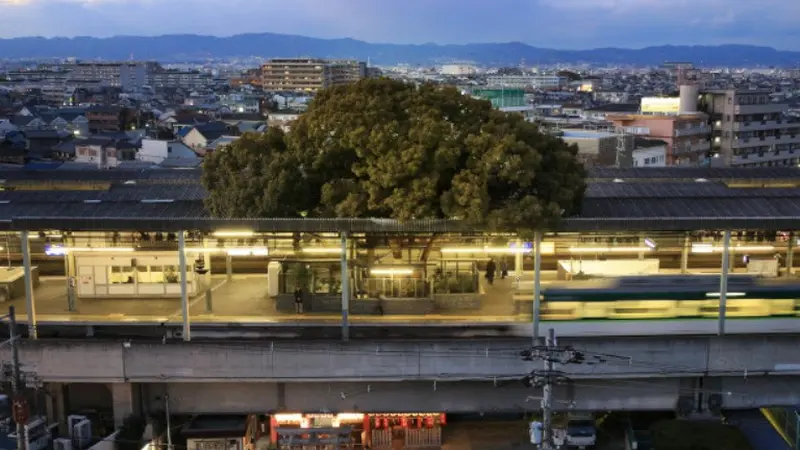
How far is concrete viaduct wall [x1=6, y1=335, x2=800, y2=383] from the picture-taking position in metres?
14.5

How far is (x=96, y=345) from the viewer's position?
14.5 m

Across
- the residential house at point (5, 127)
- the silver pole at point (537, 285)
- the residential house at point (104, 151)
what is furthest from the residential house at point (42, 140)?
the silver pole at point (537, 285)

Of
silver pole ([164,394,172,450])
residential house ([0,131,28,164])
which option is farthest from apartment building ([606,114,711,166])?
silver pole ([164,394,172,450])

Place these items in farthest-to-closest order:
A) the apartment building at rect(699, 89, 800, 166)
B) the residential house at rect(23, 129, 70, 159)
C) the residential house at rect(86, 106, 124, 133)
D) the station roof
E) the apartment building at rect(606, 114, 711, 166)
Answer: the residential house at rect(86, 106, 124, 133) < the residential house at rect(23, 129, 70, 159) < the apartment building at rect(699, 89, 800, 166) < the apartment building at rect(606, 114, 711, 166) < the station roof

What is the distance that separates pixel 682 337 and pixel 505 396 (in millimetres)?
3488

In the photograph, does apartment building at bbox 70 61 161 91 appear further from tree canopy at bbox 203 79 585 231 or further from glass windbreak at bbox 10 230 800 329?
tree canopy at bbox 203 79 585 231

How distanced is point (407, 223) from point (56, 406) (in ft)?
25.3

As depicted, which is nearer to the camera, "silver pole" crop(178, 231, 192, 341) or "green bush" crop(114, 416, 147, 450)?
"green bush" crop(114, 416, 147, 450)

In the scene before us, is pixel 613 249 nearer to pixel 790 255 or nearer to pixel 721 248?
pixel 721 248

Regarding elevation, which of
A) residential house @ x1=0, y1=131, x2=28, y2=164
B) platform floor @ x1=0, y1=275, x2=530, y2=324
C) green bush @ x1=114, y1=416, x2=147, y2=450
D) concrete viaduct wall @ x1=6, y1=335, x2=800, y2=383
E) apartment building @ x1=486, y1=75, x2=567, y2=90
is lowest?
green bush @ x1=114, y1=416, x2=147, y2=450

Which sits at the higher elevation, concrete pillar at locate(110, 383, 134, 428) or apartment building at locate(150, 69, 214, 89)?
apartment building at locate(150, 69, 214, 89)

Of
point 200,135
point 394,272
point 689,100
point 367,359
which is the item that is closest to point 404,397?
point 367,359

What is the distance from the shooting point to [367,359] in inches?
573

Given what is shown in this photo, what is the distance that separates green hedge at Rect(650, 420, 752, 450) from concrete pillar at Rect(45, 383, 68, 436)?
443 inches
